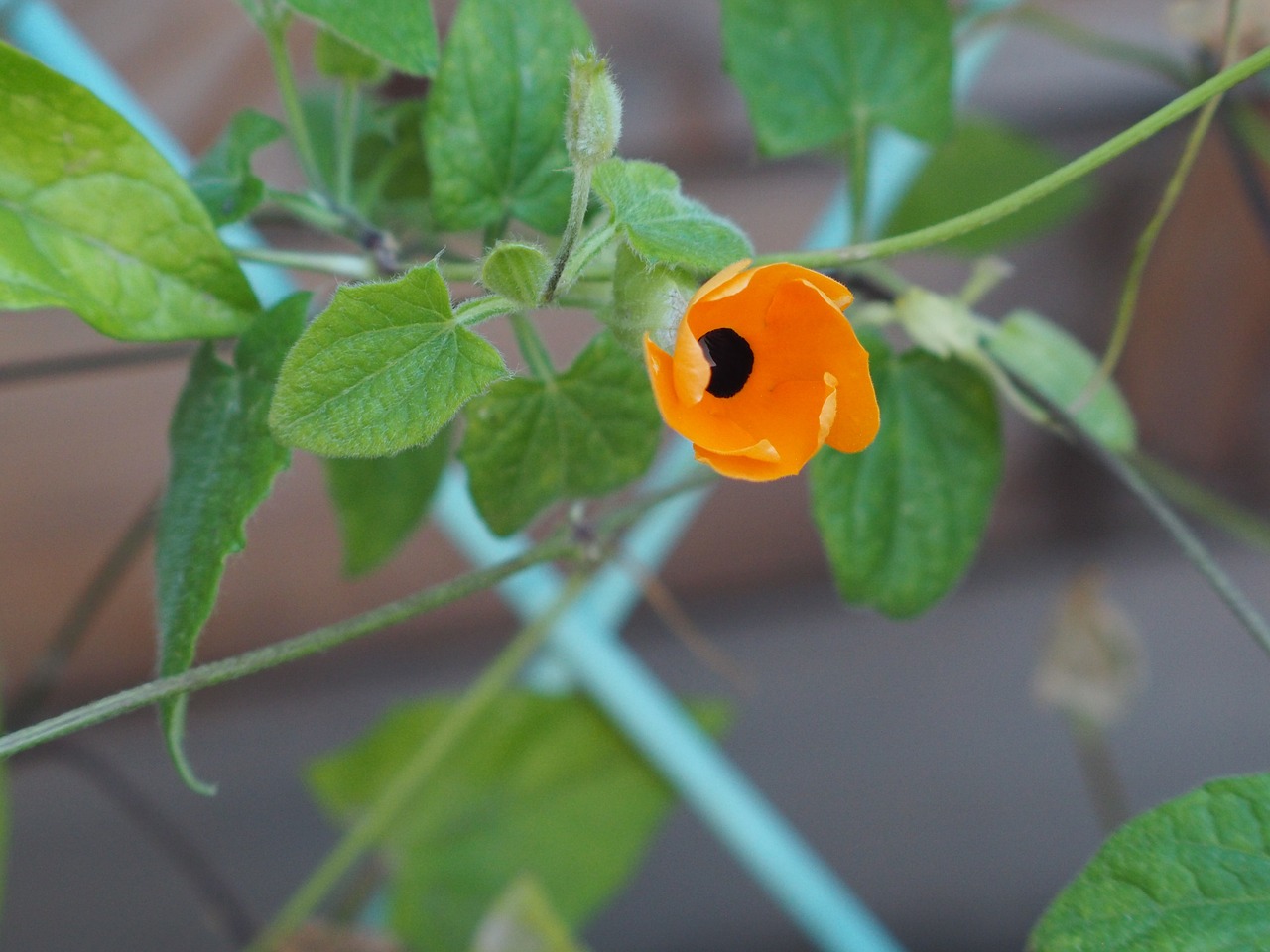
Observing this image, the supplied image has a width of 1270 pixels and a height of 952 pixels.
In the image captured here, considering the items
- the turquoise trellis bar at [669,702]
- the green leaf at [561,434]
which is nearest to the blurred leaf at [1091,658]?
the turquoise trellis bar at [669,702]

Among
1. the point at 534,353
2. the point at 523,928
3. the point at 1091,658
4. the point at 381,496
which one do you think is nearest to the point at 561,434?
Result: the point at 534,353

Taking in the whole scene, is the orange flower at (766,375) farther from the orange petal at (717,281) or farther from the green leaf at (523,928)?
the green leaf at (523,928)

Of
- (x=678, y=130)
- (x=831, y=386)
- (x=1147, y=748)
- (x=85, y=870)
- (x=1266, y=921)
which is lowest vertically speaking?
(x=1147, y=748)

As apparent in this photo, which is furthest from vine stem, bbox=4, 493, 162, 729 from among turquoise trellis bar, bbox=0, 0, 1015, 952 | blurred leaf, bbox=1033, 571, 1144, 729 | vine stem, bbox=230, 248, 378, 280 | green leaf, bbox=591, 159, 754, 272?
blurred leaf, bbox=1033, 571, 1144, 729

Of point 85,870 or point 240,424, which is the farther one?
point 85,870

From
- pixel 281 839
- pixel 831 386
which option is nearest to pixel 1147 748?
pixel 281 839

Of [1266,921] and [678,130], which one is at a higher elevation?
[678,130]

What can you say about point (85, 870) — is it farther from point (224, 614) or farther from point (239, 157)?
point (239, 157)

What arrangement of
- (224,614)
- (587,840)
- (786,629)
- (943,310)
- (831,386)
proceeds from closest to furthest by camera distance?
(831,386)
(943,310)
(587,840)
(224,614)
(786,629)
